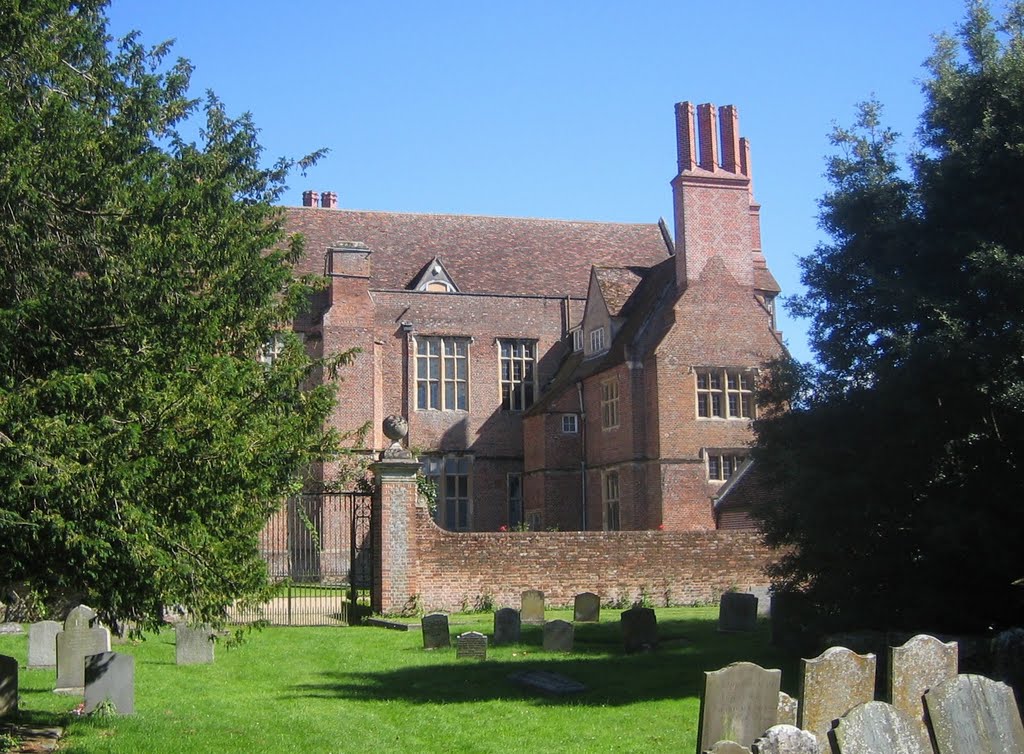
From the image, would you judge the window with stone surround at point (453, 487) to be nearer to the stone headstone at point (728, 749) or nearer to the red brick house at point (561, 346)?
the red brick house at point (561, 346)

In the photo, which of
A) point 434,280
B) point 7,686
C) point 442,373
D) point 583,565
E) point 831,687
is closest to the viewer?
point 831,687

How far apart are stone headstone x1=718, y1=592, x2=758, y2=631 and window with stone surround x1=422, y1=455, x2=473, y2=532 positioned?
2078cm

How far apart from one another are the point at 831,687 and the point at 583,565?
17.0 m

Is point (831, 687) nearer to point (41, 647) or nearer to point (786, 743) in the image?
point (786, 743)

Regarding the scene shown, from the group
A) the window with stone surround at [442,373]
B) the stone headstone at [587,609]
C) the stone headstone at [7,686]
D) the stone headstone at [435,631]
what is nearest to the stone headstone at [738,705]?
the stone headstone at [7,686]

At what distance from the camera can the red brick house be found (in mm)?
35250

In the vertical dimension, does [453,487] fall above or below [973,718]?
above

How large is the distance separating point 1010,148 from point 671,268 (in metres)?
24.1

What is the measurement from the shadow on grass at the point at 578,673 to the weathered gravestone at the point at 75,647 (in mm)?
2619

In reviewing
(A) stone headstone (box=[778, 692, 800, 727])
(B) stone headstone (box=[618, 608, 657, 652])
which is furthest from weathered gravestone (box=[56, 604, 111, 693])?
(A) stone headstone (box=[778, 692, 800, 727])

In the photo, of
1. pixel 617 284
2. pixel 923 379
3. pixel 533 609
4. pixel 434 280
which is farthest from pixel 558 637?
pixel 434 280

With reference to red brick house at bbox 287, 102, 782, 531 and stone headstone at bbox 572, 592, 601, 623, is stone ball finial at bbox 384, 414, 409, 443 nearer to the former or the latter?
stone headstone at bbox 572, 592, 601, 623

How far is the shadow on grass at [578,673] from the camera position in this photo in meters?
14.2

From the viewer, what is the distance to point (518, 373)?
4225cm
